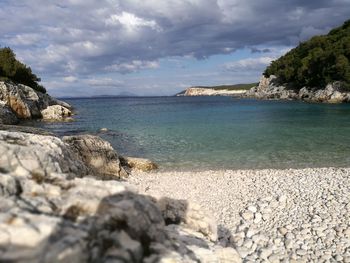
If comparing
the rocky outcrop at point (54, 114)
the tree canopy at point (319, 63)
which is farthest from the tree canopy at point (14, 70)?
the tree canopy at point (319, 63)

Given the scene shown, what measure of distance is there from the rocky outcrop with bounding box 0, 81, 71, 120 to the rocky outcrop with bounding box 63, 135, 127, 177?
35.5m

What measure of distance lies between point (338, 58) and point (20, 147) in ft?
345

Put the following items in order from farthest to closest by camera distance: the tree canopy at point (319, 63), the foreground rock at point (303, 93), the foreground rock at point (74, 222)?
the tree canopy at point (319, 63) → the foreground rock at point (303, 93) → the foreground rock at point (74, 222)


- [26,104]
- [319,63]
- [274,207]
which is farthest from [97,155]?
[319,63]

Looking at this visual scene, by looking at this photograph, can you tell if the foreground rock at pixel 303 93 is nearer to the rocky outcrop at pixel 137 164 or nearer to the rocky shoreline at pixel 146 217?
the rocky outcrop at pixel 137 164

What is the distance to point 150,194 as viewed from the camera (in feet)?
26.5

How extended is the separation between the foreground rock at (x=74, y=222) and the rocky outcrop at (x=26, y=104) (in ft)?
156

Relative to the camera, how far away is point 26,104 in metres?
53.9

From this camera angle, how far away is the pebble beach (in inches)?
406

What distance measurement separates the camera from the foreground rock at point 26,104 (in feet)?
167

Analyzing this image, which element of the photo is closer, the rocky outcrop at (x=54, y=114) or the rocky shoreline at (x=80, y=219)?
the rocky shoreline at (x=80, y=219)

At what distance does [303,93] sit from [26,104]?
285 feet

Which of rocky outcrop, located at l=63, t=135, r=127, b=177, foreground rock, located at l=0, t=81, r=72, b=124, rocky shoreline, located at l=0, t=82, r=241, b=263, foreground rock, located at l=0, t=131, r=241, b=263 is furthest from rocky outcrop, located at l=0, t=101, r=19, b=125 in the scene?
foreground rock, located at l=0, t=131, r=241, b=263

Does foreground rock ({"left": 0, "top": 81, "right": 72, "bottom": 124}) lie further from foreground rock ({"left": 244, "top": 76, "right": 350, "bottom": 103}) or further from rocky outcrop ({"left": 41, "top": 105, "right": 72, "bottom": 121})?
foreground rock ({"left": 244, "top": 76, "right": 350, "bottom": 103})
